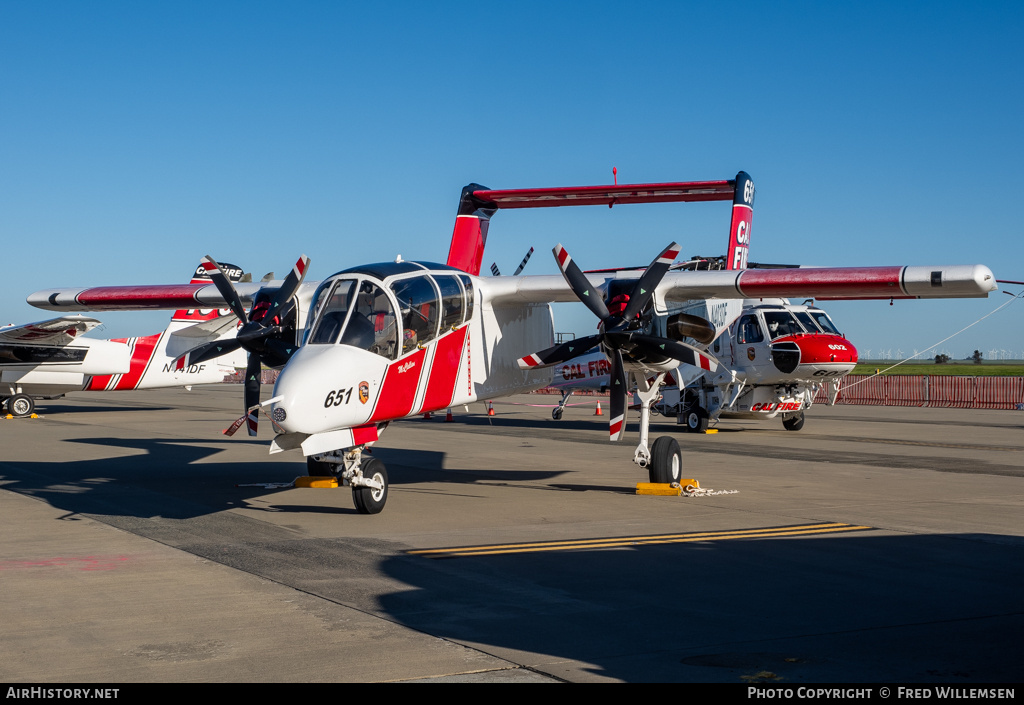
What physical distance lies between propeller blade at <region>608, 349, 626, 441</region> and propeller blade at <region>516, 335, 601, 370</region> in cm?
44

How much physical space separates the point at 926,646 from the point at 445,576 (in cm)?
416

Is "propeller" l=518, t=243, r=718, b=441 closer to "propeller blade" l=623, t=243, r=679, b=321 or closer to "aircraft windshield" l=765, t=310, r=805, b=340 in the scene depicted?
"propeller blade" l=623, t=243, r=679, b=321

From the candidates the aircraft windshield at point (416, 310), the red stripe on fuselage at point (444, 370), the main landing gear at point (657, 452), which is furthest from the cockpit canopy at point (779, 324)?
the aircraft windshield at point (416, 310)

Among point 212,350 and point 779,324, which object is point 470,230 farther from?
point 779,324

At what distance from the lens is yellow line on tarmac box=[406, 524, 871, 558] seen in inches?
405

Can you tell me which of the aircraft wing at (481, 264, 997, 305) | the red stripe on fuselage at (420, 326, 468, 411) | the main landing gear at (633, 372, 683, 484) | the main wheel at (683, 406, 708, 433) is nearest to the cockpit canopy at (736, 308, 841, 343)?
the main wheel at (683, 406, 708, 433)

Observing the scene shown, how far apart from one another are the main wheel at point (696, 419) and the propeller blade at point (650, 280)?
588 inches

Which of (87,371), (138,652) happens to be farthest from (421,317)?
(87,371)

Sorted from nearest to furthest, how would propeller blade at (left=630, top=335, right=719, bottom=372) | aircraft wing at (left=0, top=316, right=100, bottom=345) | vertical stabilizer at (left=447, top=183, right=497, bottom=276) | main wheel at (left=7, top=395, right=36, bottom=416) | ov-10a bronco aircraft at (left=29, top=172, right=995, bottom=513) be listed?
ov-10a bronco aircraft at (left=29, top=172, right=995, bottom=513) → propeller blade at (left=630, top=335, right=719, bottom=372) → vertical stabilizer at (left=447, top=183, right=497, bottom=276) → aircraft wing at (left=0, top=316, right=100, bottom=345) → main wheel at (left=7, top=395, right=36, bottom=416)

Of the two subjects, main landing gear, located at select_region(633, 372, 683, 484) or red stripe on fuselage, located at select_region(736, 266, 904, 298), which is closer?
red stripe on fuselage, located at select_region(736, 266, 904, 298)

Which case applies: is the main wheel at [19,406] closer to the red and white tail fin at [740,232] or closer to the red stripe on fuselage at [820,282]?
the red and white tail fin at [740,232]

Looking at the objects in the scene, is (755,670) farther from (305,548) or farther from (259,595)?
(305,548)

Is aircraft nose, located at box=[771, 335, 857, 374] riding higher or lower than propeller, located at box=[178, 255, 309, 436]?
higher

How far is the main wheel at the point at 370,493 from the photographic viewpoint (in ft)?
41.8
